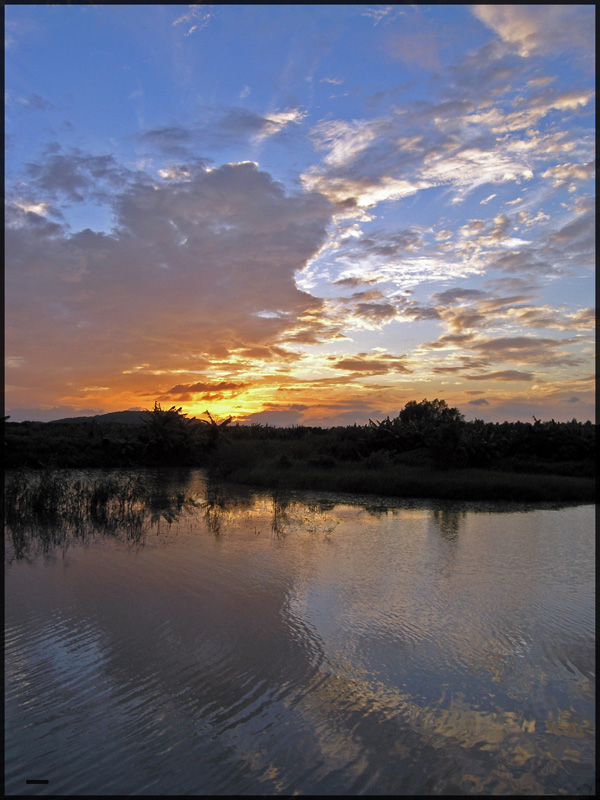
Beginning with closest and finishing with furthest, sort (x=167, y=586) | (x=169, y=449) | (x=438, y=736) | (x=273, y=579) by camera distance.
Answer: (x=438, y=736)
(x=167, y=586)
(x=273, y=579)
(x=169, y=449)

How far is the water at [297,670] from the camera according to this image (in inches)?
132

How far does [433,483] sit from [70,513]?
9666 millimetres

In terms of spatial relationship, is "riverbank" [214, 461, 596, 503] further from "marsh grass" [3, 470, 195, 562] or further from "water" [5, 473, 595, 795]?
"water" [5, 473, 595, 795]

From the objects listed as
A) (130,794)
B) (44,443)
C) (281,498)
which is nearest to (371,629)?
(130,794)

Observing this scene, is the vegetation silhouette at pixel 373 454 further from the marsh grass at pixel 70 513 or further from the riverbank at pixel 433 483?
the marsh grass at pixel 70 513

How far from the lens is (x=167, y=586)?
22.3 ft

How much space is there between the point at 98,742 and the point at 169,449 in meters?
19.1

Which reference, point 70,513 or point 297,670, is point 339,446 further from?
point 297,670

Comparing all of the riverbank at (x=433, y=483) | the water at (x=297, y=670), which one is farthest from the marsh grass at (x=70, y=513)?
the riverbank at (x=433, y=483)

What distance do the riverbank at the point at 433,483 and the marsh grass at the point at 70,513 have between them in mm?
4002

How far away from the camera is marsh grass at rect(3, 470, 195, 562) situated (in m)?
9.18

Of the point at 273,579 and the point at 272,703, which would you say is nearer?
the point at 272,703

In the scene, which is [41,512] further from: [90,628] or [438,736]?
[438,736]

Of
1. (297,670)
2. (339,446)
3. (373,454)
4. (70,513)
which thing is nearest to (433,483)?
(373,454)
